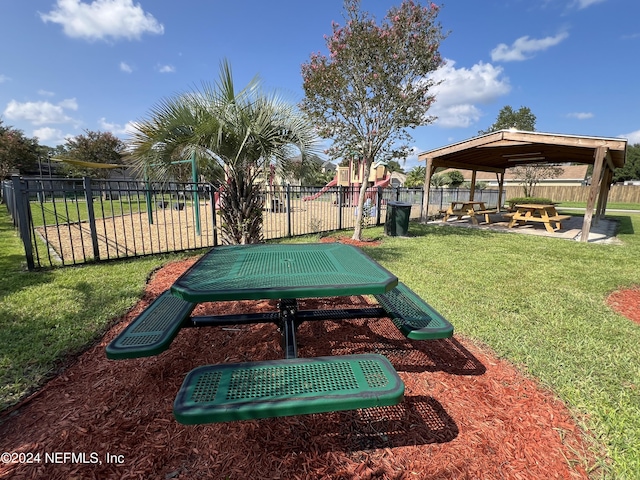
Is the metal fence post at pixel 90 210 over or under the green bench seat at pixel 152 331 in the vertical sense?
over

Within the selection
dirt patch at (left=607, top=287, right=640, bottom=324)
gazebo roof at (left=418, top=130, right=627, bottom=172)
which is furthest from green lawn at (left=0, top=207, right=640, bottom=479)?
gazebo roof at (left=418, top=130, right=627, bottom=172)

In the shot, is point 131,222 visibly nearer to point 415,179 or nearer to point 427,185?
point 427,185

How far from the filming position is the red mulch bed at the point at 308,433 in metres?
1.56

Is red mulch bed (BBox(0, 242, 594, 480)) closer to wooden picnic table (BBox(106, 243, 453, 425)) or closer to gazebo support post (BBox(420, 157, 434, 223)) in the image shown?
wooden picnic table (BBox(106, 243, 453, 425))

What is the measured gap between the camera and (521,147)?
10578 mm

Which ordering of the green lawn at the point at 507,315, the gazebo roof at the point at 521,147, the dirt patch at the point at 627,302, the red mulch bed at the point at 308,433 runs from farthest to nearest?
the gazebo roof at the point at 521,147
the dirt patch at the point at 627,302
the green lawn at the point at 507,315
the red mulch bed at the point at 308,433

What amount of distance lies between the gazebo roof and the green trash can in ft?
12.8

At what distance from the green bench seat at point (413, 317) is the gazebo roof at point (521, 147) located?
29.9ft

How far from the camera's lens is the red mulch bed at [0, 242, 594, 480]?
5.11 feet

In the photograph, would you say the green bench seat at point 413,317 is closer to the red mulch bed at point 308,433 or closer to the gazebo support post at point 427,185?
the red mulch bed at point 308,433

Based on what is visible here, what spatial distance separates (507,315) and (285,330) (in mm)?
2788

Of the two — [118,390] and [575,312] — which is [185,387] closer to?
[118,390]

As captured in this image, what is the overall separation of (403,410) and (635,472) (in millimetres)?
1166

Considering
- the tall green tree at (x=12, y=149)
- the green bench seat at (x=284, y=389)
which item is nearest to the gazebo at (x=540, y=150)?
the green bench seat at (x=284, y=389)
